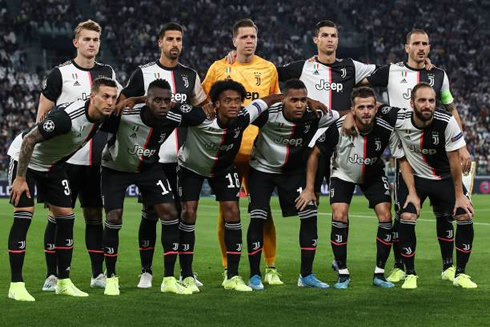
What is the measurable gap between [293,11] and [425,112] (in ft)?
119

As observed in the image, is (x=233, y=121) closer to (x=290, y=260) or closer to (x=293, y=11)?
(x=290, y=260)

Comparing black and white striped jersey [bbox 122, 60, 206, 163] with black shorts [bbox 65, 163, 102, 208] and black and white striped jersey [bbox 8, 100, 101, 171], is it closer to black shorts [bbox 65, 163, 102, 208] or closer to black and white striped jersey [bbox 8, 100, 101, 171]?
black shorts [bbox 65, 163, 102, 208]

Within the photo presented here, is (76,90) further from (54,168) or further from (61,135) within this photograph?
(61,135)

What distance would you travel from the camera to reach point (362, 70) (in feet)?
32.7

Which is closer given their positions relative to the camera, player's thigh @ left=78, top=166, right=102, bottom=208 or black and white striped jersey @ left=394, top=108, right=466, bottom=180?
black and white striped jersey @ left=394, top=108, right=466, bottom=180

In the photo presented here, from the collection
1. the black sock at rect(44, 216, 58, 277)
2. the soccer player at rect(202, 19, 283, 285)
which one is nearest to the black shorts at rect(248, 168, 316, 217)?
the soccer player at rect(202, 19, 283, 285)

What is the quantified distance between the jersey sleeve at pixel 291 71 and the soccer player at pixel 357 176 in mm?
963

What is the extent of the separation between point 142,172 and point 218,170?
77 centimetres

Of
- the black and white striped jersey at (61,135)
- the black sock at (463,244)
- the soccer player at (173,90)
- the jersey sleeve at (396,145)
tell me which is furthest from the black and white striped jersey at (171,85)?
the black sock at (463,244)

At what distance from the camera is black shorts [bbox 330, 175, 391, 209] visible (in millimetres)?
9195

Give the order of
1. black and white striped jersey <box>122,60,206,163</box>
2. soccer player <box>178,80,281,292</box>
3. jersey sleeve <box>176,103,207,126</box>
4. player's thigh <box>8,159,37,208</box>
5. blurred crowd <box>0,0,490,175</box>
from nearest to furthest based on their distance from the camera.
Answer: player's thigh <box>8,159,37,208</box>
jersey sleeve <box>176,103,207,126</box>
soccer player <box>178,80,281,292</box>
black and white striped jersey <box>122,60,206,163</box>
blurred crowd <box>0,0,490,175</box>

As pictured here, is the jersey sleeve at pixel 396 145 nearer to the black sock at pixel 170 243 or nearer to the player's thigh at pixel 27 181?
the black sock at pixel 170 243

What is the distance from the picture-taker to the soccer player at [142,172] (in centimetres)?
851

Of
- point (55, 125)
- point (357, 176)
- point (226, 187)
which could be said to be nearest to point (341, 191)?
point (357, 176)
